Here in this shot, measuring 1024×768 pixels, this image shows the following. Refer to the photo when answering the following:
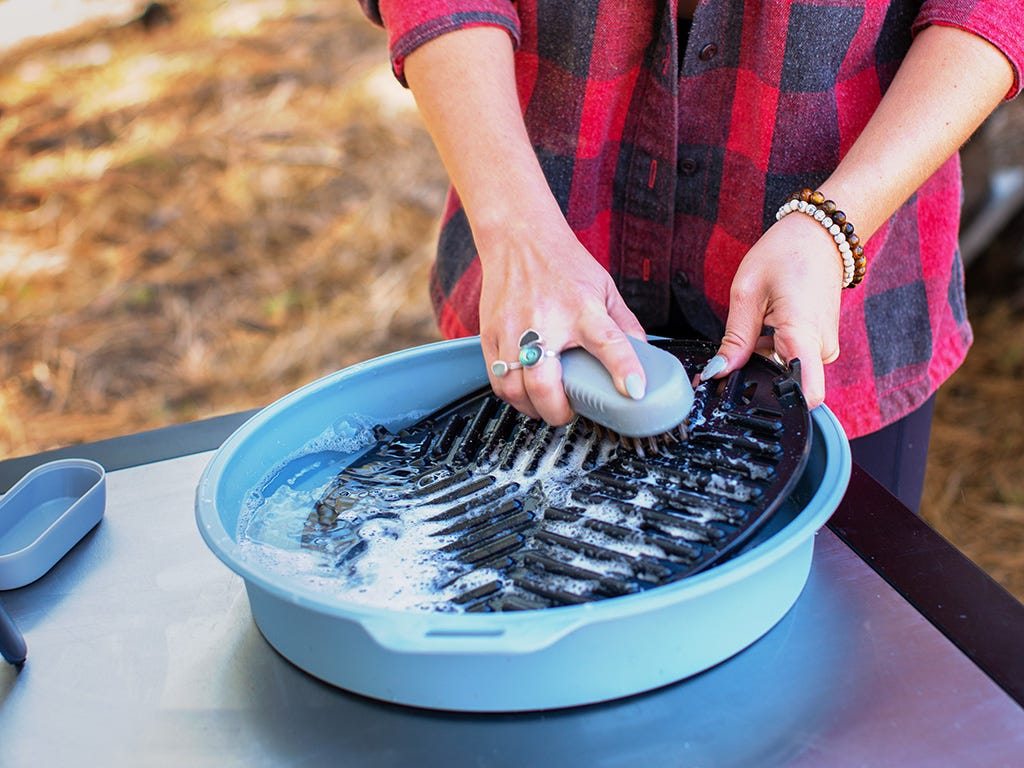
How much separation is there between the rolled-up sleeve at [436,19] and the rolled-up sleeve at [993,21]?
349 mm

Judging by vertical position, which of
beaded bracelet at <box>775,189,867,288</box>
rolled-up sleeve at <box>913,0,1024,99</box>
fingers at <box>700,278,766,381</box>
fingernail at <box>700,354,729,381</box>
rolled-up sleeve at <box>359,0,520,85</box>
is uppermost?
rolled-up sleeve at <box>913,0,1024,99</box>

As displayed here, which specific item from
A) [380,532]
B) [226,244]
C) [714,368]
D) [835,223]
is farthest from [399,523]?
[226,244]

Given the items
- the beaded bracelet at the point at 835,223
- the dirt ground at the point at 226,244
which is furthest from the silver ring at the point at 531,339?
the dirt ground at the point at 226,244

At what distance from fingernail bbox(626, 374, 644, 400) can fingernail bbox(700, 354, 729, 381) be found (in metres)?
0.10

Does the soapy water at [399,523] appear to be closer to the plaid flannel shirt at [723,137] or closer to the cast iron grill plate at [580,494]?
the cast iron grill plate at [580,494]

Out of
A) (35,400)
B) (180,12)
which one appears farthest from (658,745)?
(180,12)

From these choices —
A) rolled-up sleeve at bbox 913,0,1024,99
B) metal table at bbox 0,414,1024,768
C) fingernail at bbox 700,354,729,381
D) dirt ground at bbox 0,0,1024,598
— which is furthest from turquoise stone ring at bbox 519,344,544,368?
dirt ground at bbox 0,0,1024,598

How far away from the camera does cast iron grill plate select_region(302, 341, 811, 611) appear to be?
1.86 ft

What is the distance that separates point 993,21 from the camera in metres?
0.76

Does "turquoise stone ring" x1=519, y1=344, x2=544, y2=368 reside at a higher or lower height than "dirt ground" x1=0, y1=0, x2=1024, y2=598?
higher

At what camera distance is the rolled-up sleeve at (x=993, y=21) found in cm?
76

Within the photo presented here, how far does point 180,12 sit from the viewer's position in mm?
3496

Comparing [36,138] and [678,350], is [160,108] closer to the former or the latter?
[36,138]

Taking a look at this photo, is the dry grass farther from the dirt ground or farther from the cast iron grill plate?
the cast iron grill plate
